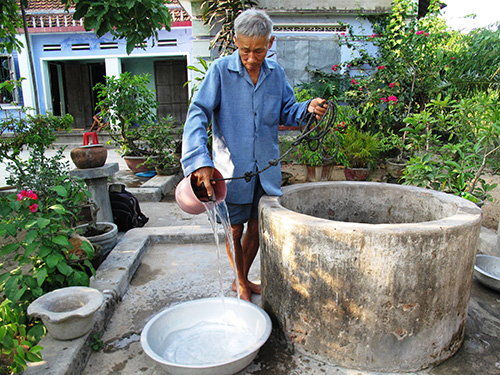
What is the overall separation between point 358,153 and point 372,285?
4337mm

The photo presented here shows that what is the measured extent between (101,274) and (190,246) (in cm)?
96

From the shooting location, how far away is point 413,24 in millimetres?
6289

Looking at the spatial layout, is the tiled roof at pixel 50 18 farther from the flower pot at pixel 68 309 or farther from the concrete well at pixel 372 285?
the concrete well at pixel 372 285

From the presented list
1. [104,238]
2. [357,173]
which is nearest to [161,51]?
[357,173]

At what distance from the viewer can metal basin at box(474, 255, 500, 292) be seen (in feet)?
8.51

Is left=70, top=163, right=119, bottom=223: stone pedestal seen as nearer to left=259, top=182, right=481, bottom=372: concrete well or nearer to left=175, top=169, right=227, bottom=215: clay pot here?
left=175, top=169, right=227, bottom=215: clay pot

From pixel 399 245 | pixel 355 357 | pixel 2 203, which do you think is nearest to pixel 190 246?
pixel 2 203

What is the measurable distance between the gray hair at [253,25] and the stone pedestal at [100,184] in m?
2.23

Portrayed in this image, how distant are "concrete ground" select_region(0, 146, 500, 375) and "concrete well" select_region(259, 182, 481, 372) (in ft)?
0.36

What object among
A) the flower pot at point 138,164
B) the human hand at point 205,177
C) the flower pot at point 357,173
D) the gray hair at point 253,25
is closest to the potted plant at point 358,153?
the flower pot at point 357,173

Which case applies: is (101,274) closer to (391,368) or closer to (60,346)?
(60,346)

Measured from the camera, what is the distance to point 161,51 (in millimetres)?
11242

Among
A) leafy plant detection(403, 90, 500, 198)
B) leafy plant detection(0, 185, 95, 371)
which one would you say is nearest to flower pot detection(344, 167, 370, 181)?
leafy plant detection(403, 90, 500, 198)

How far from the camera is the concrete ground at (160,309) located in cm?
188
